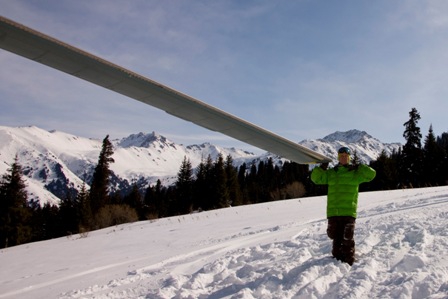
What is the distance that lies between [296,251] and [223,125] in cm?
334

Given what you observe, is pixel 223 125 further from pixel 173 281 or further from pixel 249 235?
pixel 249 235

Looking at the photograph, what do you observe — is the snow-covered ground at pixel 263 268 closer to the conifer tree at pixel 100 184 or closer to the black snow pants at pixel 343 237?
the black snow pants at pixel 343 237

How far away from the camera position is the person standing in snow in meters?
6.34

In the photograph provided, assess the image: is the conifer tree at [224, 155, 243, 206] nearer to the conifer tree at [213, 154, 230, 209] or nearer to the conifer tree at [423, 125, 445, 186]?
the conifer tree at [213, 154, 230, 209]

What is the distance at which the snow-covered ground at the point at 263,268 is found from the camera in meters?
5.18

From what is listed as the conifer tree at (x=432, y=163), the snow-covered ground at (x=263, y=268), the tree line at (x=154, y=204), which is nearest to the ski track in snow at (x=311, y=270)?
the snow-covered ground at (x=263, y=268)

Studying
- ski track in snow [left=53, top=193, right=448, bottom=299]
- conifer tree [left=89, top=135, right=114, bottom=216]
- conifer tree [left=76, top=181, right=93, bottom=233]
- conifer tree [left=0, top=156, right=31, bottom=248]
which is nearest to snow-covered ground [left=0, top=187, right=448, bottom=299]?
ski track in snow [left=53, top=193, right=448, bottom=299]

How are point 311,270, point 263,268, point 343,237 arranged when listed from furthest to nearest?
point 263,268 < point 343,237 < point 311,270

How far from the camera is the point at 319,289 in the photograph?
Answer: 5109 mm

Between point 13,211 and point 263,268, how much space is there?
42.6 metres

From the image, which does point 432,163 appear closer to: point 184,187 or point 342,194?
point 184,187

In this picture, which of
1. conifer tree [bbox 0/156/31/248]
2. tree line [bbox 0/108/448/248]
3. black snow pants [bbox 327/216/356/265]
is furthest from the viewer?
tree line [bbox 0/108/448/248]

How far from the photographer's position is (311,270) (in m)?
5.82

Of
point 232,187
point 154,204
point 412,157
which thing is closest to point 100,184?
point 232,187
